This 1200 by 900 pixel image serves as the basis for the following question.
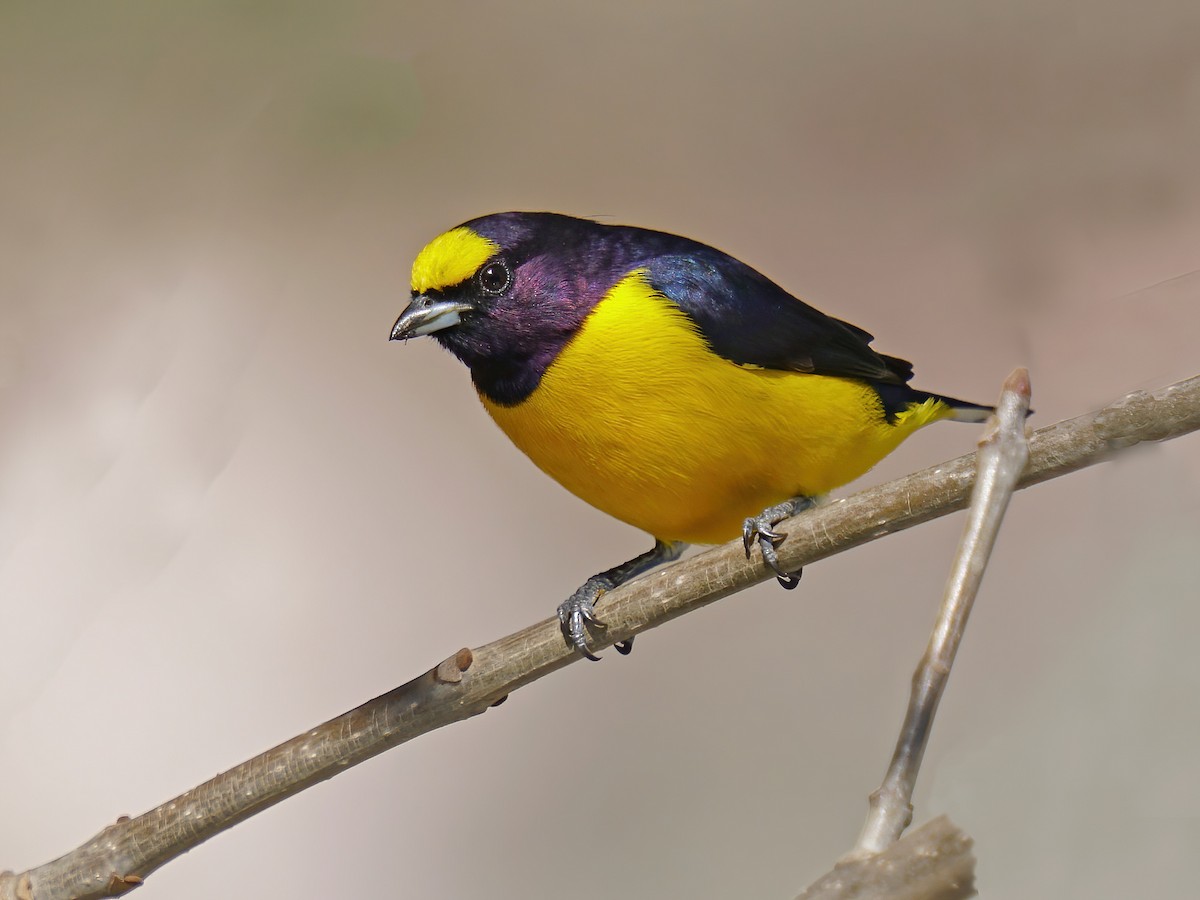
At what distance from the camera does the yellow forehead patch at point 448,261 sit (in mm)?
1364

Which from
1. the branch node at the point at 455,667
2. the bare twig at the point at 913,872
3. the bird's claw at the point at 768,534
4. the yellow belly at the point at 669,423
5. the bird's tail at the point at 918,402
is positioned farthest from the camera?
the bird's tail at the point at 918,402

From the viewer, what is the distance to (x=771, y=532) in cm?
110

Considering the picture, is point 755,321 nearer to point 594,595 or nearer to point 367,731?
point 594,595

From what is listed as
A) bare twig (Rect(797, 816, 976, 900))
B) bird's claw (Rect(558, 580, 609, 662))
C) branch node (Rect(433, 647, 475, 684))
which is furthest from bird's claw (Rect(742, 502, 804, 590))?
bare twig (Rect(797, 816, 976, 900))

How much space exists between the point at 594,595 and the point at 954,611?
0.92 meters

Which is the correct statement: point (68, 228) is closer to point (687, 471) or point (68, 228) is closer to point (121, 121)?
point (121, 121)

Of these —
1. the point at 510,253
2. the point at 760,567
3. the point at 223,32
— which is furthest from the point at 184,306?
the point at 760,567

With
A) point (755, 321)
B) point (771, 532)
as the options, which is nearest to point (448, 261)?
point (755, 321)

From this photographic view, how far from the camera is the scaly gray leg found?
1220 millimetres

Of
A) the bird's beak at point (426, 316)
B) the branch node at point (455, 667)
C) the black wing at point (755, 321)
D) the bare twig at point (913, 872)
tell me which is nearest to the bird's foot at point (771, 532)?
the black wing at point (755, 321)

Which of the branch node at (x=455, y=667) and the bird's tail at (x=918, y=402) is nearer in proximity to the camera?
the branch node at (x=455, y=667)

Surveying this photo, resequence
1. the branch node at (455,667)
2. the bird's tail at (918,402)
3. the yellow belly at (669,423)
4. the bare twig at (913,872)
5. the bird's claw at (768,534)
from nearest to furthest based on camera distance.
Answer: the bare twig at (913,872), the bird's claw at (768,534), the branch node at (455,667), the yellow belly at (669,423), the bird's tail at (918,402)

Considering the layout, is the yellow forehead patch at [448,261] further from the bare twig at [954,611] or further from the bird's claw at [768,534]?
the bare twig at [954,611]

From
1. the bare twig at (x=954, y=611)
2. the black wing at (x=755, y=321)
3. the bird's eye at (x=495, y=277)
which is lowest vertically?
the bare twig at (x=954, y=611)
